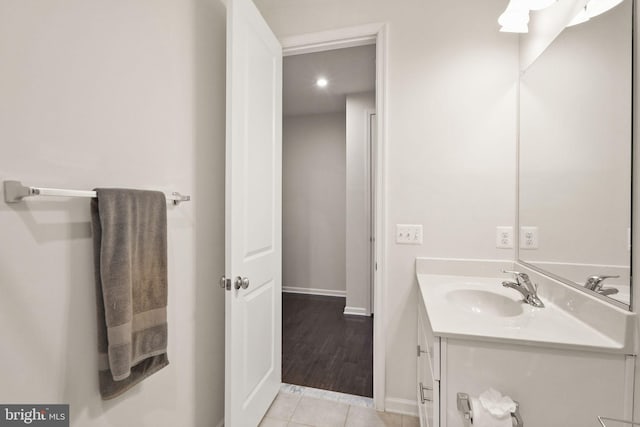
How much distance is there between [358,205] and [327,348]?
1582 millimetres

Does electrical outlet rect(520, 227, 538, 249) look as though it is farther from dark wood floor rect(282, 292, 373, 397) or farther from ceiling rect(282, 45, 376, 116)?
ceiling rect(282, 45, 376, 116)

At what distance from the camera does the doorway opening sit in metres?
2.38

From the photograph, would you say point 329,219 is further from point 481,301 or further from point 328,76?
point 481,301

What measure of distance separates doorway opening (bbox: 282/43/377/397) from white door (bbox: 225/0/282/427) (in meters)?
0.62

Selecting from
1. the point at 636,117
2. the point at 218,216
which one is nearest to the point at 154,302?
the point at 218,216

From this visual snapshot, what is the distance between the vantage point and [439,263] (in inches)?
65.4

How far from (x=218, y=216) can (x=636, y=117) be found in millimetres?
1714

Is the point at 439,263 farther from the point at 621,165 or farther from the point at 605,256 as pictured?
the point at 621,165

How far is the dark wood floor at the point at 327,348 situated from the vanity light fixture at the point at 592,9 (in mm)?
2239

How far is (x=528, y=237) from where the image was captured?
1490 mm

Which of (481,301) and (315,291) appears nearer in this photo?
(481,301)

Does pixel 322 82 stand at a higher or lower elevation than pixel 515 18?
higher

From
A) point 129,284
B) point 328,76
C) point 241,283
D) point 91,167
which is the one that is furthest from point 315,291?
point 91,167

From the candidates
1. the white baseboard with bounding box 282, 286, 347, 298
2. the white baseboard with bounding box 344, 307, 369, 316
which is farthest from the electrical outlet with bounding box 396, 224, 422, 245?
the white baseboard with bounding box 282, 286, 347, 298
